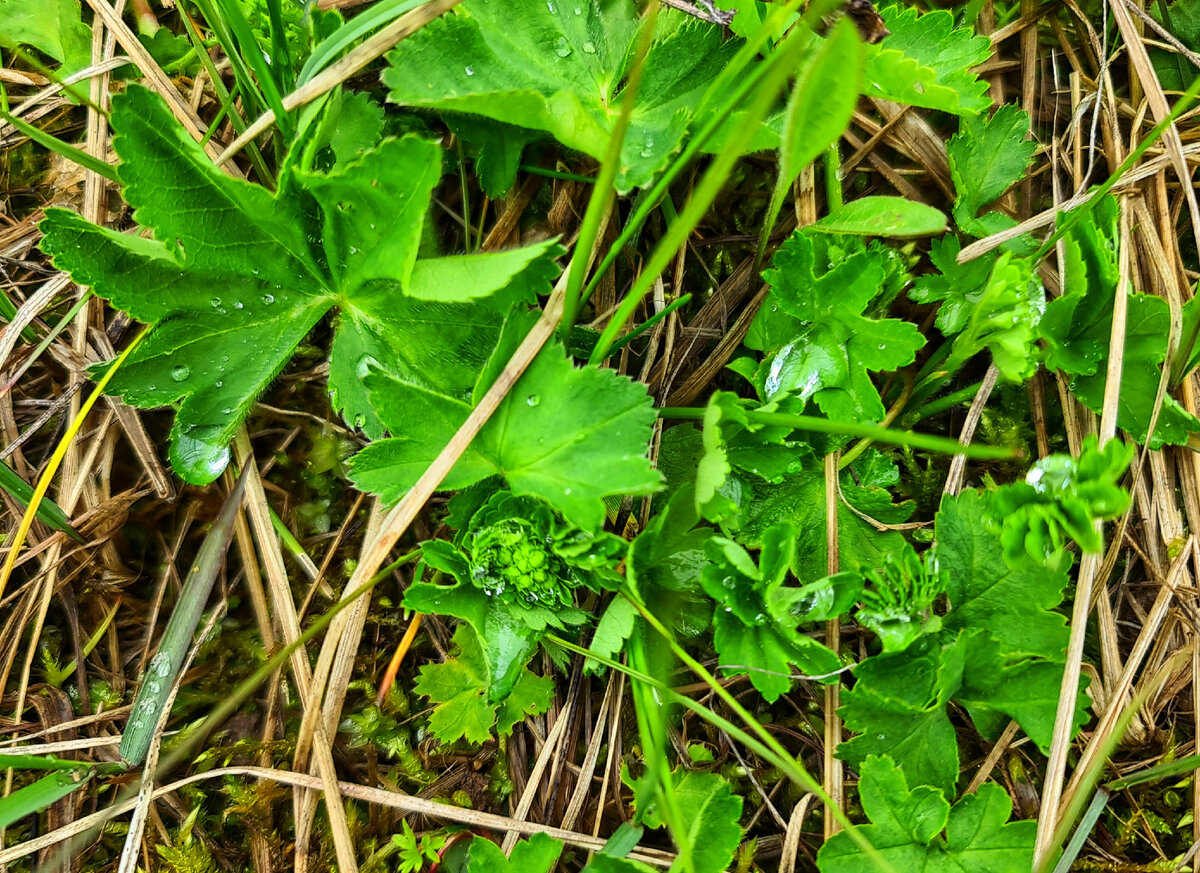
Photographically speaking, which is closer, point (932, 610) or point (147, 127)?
point (147, 127)

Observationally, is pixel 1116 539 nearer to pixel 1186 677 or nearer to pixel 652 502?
pixel 1186 677

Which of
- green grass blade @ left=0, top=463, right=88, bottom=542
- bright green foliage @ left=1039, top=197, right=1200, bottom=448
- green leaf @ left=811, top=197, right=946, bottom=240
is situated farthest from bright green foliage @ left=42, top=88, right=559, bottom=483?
bright green foliage @ left=1039, top=197, right=1200, bottom=448

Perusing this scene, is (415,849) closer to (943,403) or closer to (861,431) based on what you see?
(861,431)

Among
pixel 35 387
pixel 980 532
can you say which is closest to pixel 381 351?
pixel 35 387

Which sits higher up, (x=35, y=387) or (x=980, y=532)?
(x=35, y=387)

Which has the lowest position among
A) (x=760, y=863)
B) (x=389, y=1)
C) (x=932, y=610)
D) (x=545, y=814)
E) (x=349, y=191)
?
(x=760, y=863)

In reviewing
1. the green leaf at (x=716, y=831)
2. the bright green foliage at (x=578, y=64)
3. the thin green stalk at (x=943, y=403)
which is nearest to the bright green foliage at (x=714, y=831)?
the green leaf at (x=716, y=831)

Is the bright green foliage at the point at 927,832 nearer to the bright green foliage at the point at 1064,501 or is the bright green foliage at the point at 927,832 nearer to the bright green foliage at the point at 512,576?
the bright green foliage at the point at 1064,501
